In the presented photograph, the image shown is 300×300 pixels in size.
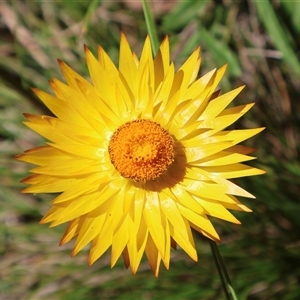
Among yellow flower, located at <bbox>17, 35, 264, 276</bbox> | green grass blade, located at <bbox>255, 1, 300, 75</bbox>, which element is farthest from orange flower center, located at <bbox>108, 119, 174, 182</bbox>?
green grass blade, located at <bbox>255, 1, 300, 75</bbox>

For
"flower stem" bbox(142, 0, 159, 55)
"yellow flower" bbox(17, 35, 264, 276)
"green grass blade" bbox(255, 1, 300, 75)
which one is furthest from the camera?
"green grass blade" bbox(255, 1, 300, 75)

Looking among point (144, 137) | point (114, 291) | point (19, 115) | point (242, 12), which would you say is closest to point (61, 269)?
point (114, 291)

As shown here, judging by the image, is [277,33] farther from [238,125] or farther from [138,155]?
[138,155]

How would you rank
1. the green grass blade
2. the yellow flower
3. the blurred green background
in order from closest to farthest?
the yellow flower
the green grass blade
the blurred green background

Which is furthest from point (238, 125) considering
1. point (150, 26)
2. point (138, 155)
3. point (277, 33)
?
point (138, 155)

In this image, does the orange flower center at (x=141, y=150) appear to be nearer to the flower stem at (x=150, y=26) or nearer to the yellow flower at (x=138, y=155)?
the yellow flower at (x=138, y=155)

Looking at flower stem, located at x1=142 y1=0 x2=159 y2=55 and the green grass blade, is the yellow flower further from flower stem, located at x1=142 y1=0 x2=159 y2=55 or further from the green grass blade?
the green grass blade
